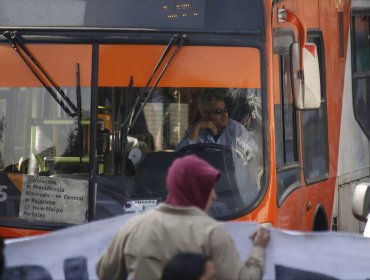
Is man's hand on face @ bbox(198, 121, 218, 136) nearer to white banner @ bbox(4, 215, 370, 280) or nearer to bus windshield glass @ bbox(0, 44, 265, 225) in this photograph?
bus windshield glass @ bbox(0, 44, 265, 225)

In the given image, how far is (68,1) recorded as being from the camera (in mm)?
6484

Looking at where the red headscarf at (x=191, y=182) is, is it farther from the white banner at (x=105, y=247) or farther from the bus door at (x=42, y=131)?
the bus door at (x=42, y=131)

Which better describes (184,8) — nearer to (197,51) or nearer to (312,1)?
(197,51)

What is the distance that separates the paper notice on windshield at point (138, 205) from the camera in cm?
620

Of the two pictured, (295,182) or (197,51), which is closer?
(197,51)

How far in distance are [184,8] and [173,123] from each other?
32.0 inches

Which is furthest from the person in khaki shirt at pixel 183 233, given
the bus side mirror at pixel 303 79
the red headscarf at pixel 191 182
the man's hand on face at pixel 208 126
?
the bus side mirror at pixel 303 79

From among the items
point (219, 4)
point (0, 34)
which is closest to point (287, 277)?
point (219, 4)

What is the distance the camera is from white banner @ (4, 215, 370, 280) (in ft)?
15.8

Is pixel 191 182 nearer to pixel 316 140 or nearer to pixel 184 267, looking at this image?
pixel 184 267

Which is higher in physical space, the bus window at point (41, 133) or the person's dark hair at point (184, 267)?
the bus window at point (41, 133)

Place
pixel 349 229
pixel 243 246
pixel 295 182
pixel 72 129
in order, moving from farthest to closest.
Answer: pixel 349 229, pixel 295 182, pixel 72 129, pixel 243 246

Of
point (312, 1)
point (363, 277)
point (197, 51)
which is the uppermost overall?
point (312, 1)

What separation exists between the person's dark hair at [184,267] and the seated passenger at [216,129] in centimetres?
274
